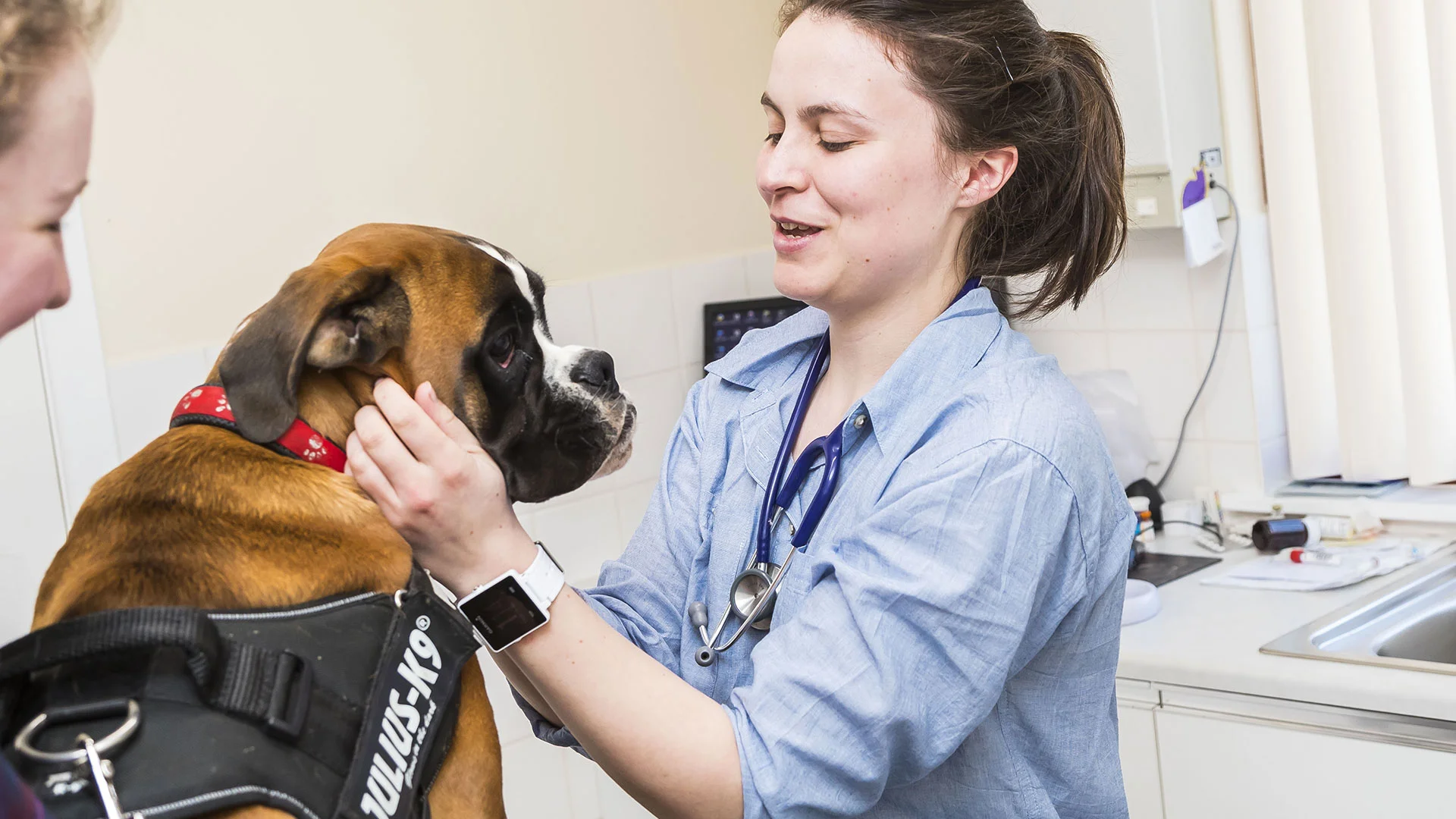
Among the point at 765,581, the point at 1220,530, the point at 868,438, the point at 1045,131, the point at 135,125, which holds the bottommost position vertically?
the point at 1220,530

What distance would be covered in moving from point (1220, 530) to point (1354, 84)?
3.05ft

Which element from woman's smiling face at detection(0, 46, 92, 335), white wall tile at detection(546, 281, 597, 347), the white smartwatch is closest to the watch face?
the white smartwatch

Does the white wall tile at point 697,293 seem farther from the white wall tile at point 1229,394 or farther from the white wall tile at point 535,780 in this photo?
Answer: the white wall tile at point 1229,394

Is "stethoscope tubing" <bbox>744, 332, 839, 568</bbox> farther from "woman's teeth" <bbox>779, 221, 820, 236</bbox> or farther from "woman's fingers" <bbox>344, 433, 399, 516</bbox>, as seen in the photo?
"woman's fingers" <bbox>344, 433, 399, 516</bbox>

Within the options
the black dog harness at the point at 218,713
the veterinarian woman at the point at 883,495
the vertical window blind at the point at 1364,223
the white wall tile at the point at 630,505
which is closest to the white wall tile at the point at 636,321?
the white wall tile at the point at 630,505

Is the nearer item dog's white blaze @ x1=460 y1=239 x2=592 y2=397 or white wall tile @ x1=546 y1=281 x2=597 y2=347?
dog's white blaze @ x1=460 y1=239 x2=592 y2=397

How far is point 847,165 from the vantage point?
4.22 feet

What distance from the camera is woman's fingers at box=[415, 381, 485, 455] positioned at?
113cm

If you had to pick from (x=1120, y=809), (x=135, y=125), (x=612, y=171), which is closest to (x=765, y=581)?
(x=1120, y=809)

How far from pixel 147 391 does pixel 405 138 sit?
0.65 m

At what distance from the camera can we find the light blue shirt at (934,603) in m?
1.09

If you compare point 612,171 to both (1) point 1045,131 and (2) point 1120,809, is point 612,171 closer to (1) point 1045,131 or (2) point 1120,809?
(1) point 1045,131

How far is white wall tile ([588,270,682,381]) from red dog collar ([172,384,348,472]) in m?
1.49

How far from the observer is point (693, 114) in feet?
9.31
